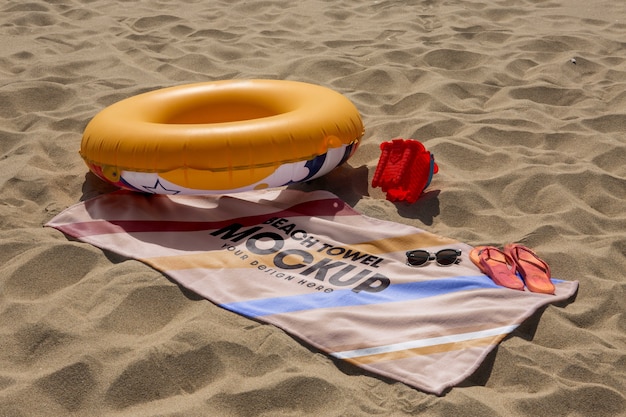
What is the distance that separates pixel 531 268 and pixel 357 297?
681 millimetres

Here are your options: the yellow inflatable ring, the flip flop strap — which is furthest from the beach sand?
the yellow inflatable ring

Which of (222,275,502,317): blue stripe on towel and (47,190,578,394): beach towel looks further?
(222,275,502,317): blue stripe on towel

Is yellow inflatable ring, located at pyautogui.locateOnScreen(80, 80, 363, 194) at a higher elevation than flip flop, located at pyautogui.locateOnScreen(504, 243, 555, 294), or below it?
higher

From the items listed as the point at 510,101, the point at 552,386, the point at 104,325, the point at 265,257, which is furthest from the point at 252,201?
the point at 510,101

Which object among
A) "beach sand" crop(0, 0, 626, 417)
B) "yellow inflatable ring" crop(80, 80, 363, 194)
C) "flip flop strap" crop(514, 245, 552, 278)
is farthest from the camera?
"yellow inflatable ring" crop(80, 80, 363, 194)

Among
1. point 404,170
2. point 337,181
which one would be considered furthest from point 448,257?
point 337,181

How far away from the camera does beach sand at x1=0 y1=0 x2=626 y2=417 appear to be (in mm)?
2137

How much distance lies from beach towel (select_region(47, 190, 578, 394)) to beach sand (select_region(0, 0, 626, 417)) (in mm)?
78

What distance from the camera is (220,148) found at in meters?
2.98

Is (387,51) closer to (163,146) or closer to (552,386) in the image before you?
(163,146)

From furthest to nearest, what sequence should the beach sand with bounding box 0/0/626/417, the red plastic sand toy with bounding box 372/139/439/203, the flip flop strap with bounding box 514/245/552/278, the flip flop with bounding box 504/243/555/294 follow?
the red plastic sand toy with bounding box 372/139/439/203 < the flip flop strap with bounding box 514/245/552/278 < the flip flop with bounding box 504/243/555/294 < the beach sand with bounding box 0/0/626/417

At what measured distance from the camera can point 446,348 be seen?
231 cm

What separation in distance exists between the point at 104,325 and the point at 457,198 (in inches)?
66.0

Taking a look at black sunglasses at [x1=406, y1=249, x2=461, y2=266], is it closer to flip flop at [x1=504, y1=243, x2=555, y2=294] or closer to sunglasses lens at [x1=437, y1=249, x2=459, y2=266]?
sunglasses lens at [x1=437, y1=249, x2=459, y2=266]
